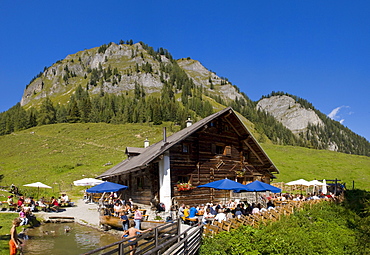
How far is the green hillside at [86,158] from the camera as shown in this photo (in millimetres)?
49750

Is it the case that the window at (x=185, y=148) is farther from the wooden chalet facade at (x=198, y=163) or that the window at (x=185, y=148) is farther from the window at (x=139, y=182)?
the window at (x=139, y=182)

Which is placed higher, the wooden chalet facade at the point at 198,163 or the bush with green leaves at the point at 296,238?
the wooden chalet facade at the point at 198,163

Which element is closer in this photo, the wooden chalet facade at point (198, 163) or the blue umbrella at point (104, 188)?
the blue umbrella at point (104, 188)

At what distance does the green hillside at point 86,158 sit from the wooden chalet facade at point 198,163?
20.7 meters

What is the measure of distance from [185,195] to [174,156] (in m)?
3.27

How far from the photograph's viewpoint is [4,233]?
50.5 feet

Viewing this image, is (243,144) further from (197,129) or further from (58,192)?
(58,192)

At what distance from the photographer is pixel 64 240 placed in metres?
15.6

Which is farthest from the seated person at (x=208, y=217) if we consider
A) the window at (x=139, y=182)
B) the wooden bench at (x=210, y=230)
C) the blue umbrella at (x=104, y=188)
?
the window at (x=139, y=182)

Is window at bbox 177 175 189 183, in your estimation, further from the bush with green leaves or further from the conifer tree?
the conifer tree

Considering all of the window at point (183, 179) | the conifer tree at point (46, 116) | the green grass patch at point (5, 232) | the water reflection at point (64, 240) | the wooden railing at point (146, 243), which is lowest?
the water reflection at point (64, 240)

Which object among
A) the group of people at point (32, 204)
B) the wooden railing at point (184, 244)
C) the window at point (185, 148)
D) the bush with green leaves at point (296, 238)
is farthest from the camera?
the window at point (185, 148)

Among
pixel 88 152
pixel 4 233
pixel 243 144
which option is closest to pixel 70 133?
pixel 88 152

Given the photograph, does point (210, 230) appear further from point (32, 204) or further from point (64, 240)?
point (32, 204)
